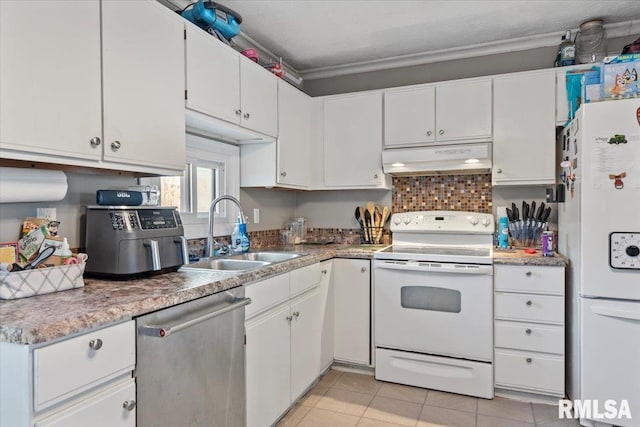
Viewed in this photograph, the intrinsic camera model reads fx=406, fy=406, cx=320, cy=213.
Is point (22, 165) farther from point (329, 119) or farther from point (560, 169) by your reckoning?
point (560, 169)

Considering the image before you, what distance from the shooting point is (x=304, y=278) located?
235 centimetres

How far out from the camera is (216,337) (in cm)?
158

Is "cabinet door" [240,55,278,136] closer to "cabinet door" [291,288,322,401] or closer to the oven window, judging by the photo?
"cabinet door" [291,288,322,401]

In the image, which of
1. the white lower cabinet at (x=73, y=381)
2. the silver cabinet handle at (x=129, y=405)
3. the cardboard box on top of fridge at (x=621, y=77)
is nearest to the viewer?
the white lower cabinet at (x=73, y=381)

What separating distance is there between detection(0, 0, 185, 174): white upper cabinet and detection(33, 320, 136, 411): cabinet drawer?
0.63 m

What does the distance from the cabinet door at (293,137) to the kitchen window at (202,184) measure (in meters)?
0.33

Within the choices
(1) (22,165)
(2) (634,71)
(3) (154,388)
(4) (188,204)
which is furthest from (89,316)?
(2) (634,71)

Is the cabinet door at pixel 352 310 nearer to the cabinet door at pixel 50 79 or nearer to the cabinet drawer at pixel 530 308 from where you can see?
the cabinet drawer at pixel 530 308

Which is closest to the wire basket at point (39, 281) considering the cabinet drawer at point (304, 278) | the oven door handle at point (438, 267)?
the cabinet drawer at point (304, 278)

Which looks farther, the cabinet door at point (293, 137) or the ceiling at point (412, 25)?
the cabinet door at point (293, 137)

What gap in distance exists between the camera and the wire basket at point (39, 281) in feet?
4.06

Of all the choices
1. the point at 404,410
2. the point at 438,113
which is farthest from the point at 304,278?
the point at 438,113

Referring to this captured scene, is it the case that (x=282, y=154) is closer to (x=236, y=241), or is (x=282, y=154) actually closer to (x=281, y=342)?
(x=236, y=241)

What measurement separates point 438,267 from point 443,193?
81cm
